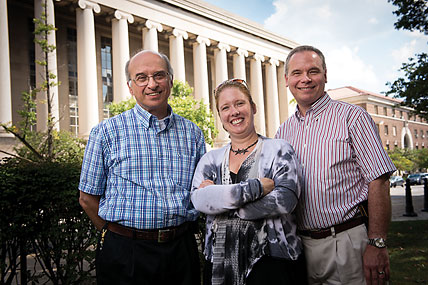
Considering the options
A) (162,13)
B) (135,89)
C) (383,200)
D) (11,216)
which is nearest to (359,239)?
(383,200)

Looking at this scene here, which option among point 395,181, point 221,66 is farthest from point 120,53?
point 395,181

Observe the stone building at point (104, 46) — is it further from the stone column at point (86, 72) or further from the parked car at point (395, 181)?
the parked car at point (395, 181)

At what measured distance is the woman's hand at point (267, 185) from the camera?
8.45 ft

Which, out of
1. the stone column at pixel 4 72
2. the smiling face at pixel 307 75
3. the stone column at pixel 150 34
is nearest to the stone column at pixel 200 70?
the stone column at pixel 150 34

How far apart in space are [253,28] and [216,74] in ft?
30.0

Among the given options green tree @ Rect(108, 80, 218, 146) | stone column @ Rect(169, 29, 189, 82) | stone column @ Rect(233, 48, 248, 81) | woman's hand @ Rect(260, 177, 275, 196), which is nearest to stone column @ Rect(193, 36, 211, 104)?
stone column @ Rect(169, 29, 189, 82)

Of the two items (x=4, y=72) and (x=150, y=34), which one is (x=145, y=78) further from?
(x=150, y=34)

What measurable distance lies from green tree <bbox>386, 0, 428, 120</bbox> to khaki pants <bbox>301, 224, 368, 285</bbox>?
1019 centimetres

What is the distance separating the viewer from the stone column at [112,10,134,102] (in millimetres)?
32562

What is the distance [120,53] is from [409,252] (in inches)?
1187

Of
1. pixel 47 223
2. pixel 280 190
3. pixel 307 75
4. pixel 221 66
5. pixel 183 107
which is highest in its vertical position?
pixel 221 66

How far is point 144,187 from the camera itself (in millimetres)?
3223

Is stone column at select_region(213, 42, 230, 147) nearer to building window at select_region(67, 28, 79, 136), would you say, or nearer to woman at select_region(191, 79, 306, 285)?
building window at select_region(67, 28, 79, 136)

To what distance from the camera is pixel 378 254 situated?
9.33ft
